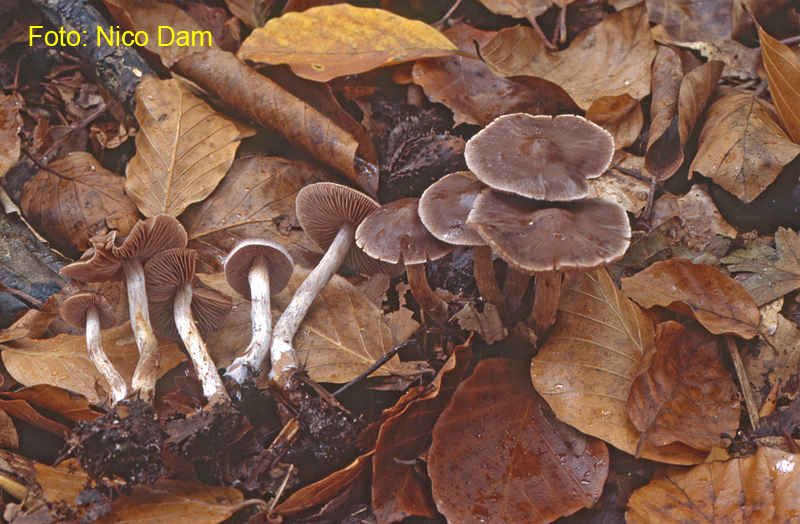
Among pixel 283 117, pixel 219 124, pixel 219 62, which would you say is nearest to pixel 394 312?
pixel 283 117

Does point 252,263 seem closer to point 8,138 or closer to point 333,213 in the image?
point 333,213

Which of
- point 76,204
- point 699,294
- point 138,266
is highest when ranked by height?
point 76,204

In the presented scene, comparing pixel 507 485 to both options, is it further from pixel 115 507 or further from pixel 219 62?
pixel 219 62

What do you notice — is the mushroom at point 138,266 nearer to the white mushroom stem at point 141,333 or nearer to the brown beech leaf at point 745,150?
the white mushroom stem at point 141,333

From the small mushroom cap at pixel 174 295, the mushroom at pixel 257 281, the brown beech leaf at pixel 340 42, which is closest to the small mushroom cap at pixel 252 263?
the mushroom at pixel 257 281

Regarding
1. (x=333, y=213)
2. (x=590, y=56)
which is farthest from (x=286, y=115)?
(x=590, y=56)

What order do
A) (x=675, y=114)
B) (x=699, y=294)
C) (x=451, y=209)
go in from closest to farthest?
(x=451, y=209), (x=699, y=294), (x=675, y=114)

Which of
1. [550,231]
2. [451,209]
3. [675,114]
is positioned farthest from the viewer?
A: [675,114]
